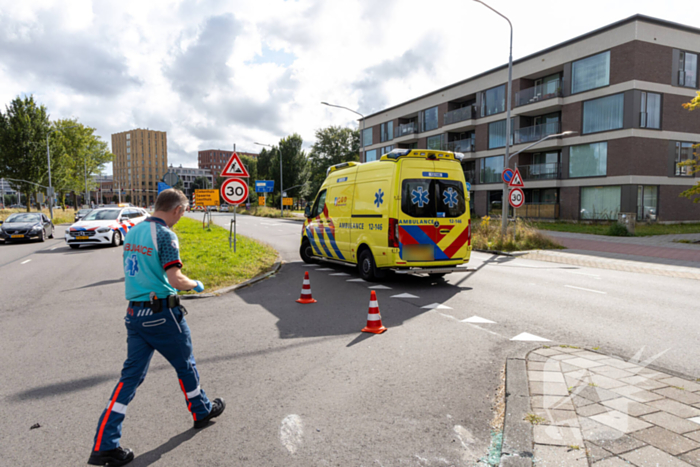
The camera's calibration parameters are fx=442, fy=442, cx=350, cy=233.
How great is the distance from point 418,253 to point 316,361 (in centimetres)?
453

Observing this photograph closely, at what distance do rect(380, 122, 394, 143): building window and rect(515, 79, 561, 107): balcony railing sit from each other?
1847cm

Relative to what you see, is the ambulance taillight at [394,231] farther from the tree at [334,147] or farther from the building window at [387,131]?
the tree at [334,147]

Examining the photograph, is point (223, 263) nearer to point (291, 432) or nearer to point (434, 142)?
point (291, 432)

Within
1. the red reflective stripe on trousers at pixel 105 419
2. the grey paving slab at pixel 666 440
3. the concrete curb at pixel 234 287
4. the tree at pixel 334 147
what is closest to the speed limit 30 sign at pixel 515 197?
the concrete curb at pixel 234 287

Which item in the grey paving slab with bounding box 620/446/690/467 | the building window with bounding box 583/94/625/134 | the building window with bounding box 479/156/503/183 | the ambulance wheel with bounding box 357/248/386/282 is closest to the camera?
the grey paving slab with bounding box 620/446/690/467

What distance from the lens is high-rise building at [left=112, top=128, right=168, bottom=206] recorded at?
486 ft

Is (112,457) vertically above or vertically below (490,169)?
below

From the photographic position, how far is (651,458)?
8.53 feet

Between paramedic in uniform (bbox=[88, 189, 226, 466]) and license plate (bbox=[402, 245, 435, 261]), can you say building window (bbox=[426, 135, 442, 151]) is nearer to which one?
license plate (bbox=[402, 245, 435, 261])

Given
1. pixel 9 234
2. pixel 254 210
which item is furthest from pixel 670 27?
pixel 254 210

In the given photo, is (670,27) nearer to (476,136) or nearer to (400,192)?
(476,136)

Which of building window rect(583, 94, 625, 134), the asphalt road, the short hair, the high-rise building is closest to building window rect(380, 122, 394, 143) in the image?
building window rect(583, 94, 625, 134)

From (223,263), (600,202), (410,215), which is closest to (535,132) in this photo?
(600,202)

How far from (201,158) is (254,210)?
430ft
